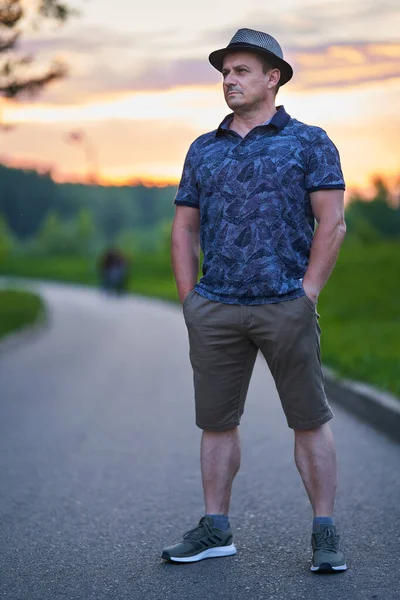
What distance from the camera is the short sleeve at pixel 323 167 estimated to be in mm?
4367

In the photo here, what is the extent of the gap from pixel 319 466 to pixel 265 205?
1.08 metres

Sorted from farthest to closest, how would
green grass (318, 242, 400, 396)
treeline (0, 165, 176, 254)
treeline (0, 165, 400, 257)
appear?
treeline (0, 165, 176, 254) → treeline (0, 165, 400, 257) → green grass (318, 242, 400, 396)

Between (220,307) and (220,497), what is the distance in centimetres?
83

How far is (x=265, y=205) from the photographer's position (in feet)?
14.5

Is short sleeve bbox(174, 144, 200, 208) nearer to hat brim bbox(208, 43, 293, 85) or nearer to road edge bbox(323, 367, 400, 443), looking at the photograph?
hat brim bbox(208, 43, 293, 85)

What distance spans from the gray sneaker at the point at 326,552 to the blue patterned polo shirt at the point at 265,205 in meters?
0.96

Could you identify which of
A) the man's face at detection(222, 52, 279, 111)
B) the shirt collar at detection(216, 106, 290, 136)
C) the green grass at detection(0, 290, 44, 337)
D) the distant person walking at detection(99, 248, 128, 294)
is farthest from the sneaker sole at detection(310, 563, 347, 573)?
the distant person walking at detection(99, 248, 128, 294)

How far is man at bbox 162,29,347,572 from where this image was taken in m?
4.41

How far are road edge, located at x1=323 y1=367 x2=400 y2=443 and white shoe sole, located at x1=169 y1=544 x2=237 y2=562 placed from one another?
3541 mm

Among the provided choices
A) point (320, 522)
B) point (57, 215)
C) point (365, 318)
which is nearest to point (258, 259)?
point (320, 522)

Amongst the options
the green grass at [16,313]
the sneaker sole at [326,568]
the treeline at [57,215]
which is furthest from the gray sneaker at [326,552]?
the treeline at [57,215]

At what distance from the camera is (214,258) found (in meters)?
4.52

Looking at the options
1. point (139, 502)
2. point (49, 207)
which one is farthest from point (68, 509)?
point (49, 207)

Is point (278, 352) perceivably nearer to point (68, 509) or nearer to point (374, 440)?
point (68, 509)
